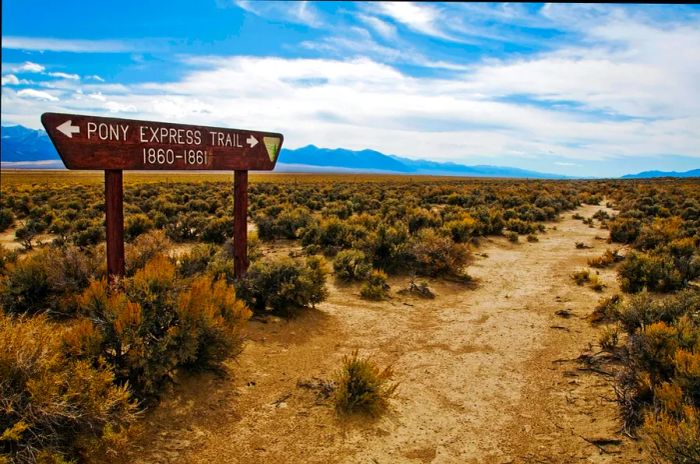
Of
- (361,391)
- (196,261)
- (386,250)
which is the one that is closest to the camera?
(361,391)

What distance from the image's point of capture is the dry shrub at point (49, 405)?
2.90 metres

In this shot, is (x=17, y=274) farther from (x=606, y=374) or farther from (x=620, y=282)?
(x=620, y=282)

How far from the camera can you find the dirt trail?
149 inches

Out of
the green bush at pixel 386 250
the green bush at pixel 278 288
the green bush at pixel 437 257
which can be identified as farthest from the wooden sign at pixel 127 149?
the green bush at pixel 437 257

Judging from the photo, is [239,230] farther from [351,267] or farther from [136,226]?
[136,226]

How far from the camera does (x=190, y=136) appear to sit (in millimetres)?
5969

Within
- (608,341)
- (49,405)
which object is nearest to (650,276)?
(608,341)

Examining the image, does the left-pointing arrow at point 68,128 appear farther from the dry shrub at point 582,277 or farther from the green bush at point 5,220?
the green bush at point 5,220

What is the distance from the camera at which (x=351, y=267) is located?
30.3 feet

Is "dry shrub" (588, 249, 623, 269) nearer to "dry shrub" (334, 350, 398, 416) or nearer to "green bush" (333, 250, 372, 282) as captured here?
"green bush" (333, 250, 372, 282)

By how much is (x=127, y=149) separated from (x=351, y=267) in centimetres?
510

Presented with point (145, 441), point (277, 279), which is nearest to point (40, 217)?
point (277, 279)

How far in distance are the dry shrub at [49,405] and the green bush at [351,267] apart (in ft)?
19.8

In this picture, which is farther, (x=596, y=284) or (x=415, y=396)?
(x=596, y=284)
